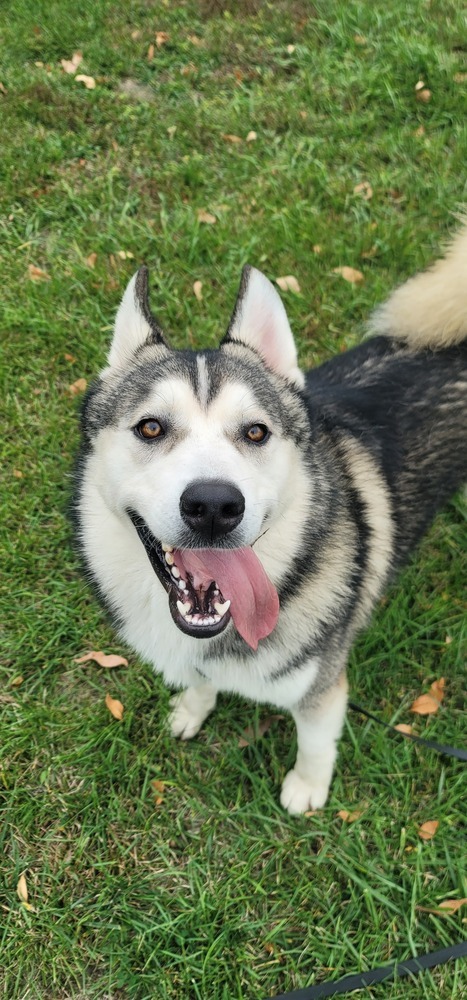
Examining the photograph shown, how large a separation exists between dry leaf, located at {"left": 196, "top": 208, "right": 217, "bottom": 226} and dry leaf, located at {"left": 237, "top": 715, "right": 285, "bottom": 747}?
3516mm

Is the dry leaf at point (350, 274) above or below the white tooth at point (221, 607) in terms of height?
below

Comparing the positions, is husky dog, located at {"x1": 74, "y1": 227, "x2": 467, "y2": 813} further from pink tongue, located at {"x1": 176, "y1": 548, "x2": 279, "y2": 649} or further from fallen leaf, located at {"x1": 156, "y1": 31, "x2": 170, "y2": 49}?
fallen leaf, located at {"x1": 156, "y1": 31, "x2": 170, "y2": 49}

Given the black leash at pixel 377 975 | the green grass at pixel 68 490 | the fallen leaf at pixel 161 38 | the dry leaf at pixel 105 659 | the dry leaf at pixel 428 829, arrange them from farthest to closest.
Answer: the fallen leaf at pixel 161 38
the dry leaf at pixel 105 659
the dry leaf at pixel 428 829
the green grass at pixel 68 490
the black leash at pixel 377 975

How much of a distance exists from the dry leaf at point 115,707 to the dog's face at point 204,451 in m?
1.37

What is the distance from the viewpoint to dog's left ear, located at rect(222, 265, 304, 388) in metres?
2.35

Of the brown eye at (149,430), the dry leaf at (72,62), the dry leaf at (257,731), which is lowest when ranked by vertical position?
the dry leaf at (257,731)

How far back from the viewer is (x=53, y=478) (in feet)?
12.9

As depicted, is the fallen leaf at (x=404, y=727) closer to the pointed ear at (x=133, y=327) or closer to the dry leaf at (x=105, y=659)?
the dry leaf at (x=105, y=659)

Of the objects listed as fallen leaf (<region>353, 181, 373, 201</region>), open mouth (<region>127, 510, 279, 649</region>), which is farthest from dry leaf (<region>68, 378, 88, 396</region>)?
fallen leaf (<region>353, 181, 373, 201</region>)

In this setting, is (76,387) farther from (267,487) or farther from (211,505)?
(211,505)

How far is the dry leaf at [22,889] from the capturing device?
2811 mm

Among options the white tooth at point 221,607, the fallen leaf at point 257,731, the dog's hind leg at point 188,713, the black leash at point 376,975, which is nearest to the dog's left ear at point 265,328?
the white tooth at point 221,607

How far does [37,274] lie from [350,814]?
4.01 metres

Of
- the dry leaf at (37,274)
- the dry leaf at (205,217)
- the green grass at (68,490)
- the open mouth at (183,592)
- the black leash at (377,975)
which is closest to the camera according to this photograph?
the open mouth at (183,592)
